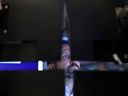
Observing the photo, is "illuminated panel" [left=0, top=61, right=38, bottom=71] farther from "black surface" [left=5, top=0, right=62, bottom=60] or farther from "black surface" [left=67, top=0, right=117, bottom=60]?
"black surface" [left=67, top=0, right=117, bottom=60]

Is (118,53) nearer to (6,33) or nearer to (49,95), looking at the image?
(49,95)

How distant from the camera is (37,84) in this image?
1.09 m

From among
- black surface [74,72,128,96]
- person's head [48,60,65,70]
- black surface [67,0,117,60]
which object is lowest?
black surface [74,72,128,96]

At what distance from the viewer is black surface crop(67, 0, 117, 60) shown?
1063mm

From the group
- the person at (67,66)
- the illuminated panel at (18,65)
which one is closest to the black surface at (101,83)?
the person at (67,66)

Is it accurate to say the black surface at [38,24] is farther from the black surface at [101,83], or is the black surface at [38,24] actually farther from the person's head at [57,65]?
the black surface at [101,83]

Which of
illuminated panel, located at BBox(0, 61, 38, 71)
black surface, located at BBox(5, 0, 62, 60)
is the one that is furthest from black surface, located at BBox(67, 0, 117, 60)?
illuminated panel, located at BBox(0, 61, 38, 71)

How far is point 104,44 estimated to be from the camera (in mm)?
1089

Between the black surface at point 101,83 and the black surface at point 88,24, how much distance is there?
8 centimetres

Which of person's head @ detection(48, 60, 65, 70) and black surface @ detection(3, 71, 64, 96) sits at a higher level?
person's head @ detection(48, 60, 65, 70)

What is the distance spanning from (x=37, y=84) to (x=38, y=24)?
0.80 ft

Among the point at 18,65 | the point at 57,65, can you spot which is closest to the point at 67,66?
the point at 57,65

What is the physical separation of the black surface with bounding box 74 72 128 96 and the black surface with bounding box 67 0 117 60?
0.08 m

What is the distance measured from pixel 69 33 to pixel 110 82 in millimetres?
263
